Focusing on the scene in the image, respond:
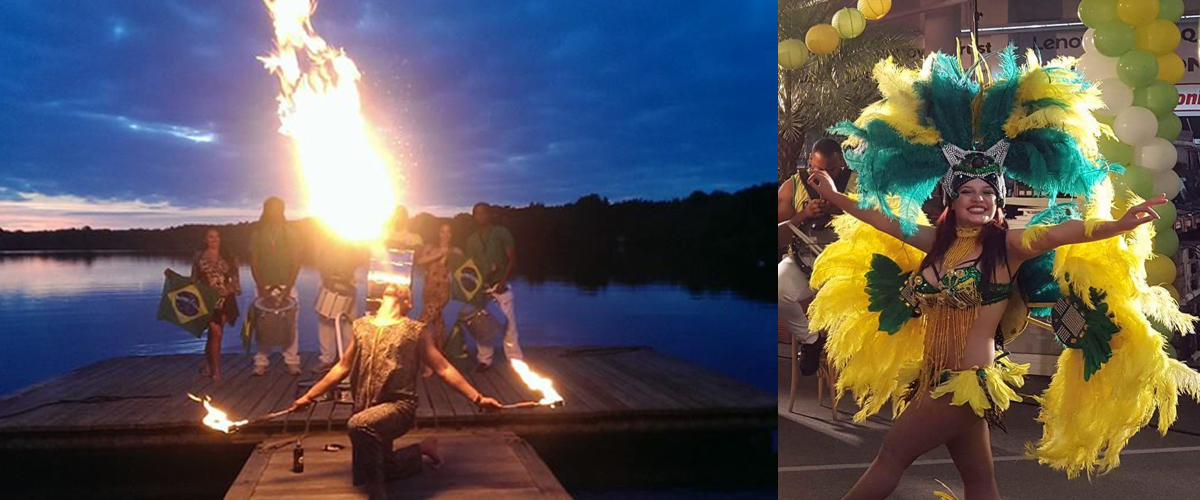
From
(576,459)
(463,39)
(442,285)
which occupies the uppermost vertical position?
(463,39)

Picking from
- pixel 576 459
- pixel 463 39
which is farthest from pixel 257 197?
pixel 576 459

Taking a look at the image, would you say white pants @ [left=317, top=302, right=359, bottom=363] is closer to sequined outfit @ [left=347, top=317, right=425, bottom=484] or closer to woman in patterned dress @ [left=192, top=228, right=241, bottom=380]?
woman in patterned dress @ [left=192, top=228, right=241, bottom=380]

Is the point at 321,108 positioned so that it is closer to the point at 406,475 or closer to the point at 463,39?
the point at 406,475

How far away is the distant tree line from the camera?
10.1 metres

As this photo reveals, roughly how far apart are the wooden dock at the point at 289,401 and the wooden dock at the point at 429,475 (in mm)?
468

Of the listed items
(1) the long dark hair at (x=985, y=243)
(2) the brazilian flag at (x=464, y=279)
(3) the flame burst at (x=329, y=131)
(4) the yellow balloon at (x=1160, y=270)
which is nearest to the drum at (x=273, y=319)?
(3) the flame burst at (x=329, y=131)

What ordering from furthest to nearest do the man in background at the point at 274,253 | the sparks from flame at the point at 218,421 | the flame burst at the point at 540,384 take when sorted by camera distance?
the man in background at the point at 274,253 → the sparks from flame at the point at 218,421 → the flame burst at the point at 540,384

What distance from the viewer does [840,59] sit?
7344 millimetres

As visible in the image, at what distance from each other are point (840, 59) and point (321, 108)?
3689 mm

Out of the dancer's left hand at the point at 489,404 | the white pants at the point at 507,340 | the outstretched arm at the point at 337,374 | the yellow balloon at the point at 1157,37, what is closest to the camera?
the dancer's left hand at the point at 489,404

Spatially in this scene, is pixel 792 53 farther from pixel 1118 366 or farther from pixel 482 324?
pixel 1118 366

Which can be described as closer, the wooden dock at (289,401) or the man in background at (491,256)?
the wooden dock at (289,401)

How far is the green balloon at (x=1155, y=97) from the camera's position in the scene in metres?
6.43

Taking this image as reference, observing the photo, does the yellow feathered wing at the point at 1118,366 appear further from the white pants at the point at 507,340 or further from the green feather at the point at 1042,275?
the white pants at the point at 507,340
